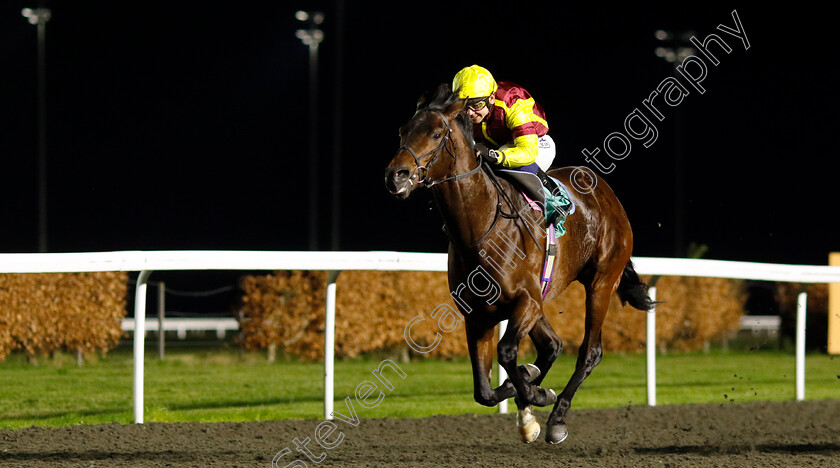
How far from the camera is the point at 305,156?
23484 mm

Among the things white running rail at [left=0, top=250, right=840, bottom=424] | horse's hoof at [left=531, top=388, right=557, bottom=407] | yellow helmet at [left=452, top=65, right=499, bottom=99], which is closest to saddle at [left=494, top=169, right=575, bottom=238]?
yellow helmet at [left=452, top=65, right=499, bottom=99]

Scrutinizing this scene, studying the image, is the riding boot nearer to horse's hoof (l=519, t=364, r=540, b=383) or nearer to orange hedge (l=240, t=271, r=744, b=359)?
horse's hoof (l=519, t=364, r=540, b=383)

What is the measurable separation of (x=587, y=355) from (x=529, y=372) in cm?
55

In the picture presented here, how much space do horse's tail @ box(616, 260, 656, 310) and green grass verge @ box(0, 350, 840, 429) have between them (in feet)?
6.22

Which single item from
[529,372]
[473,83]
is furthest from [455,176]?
[529,372]

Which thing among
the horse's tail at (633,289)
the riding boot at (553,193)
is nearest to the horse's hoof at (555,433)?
the riding boot at (553,193)

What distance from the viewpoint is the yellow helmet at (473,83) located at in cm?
418

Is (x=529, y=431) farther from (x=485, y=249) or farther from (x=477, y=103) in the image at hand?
(x=477, y=103)

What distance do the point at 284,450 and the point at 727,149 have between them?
1813 cm

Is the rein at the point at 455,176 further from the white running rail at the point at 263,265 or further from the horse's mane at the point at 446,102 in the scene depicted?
the white running rail at the point at 263,265

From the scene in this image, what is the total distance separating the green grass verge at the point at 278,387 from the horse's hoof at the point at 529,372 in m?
2.21

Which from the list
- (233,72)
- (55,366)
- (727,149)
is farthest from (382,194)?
(55,366)

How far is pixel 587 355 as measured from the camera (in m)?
4.91

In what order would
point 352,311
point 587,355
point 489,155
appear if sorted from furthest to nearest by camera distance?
point 352,311, point 587,355, point 489,155
